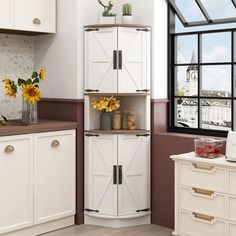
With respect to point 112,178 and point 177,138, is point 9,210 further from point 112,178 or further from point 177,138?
point 177,138

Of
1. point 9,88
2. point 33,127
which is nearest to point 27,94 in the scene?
point 9,88

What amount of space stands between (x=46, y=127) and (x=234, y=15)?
6.03 feet

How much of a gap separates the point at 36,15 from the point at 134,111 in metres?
1.22

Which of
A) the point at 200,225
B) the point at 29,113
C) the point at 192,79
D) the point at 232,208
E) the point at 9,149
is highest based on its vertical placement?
the point at 192,79

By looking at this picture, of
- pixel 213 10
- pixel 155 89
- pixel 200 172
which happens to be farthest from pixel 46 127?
pixel 213 10

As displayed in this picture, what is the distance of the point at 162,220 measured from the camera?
4.22 m

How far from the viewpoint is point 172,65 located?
4.43 metres

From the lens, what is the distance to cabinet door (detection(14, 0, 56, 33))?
405 centimetres

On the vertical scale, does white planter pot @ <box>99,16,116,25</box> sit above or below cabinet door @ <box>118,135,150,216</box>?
above

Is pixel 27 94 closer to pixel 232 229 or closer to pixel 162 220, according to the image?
pixel 162 220

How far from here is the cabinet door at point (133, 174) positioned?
4.15 metres

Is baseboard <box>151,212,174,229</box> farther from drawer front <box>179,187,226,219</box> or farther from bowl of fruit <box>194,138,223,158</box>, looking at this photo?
bowl of fruit <box>194,138,223,158</box>

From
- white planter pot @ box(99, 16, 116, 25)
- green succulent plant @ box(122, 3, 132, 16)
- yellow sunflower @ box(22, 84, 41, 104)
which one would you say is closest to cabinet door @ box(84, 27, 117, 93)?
white planter pot @ box(99, 16, 116, 25)

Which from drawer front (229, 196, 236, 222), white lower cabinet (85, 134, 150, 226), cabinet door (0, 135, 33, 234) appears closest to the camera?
drawer front (229, 196, 236, 222)
